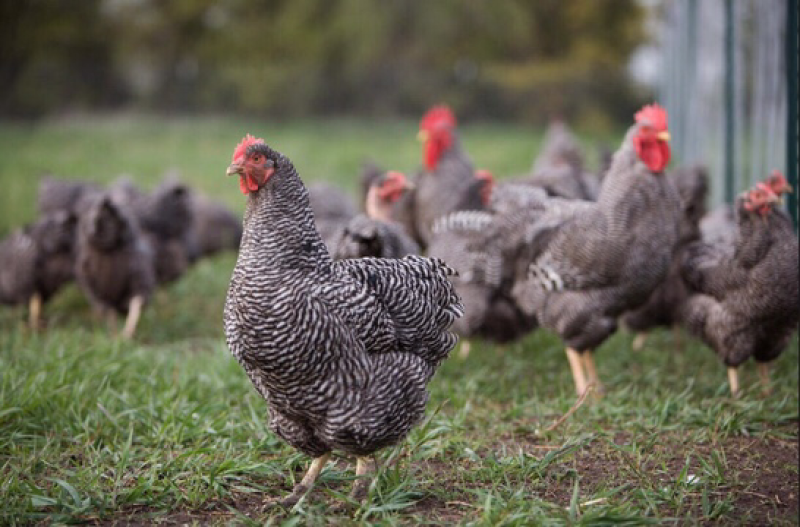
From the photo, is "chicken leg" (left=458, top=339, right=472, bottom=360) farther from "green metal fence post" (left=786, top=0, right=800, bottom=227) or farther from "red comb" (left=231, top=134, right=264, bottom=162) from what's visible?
"red comb" (left=231, top=134, right=264, bottom=162)

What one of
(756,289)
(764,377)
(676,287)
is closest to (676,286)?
(676,287)

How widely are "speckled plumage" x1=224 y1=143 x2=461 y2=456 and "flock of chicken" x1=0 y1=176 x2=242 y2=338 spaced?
3695 millimetres

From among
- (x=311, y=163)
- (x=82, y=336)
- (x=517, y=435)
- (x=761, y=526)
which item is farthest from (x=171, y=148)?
(x=761, y=526)

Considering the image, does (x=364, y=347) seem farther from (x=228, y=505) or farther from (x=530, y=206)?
(x=530, y=206)

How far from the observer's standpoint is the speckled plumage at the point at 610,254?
17.0 ft

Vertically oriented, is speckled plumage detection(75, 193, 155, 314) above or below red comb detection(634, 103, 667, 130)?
below

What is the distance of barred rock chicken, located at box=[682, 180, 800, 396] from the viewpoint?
196 inches

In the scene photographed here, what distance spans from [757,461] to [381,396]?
6.73 ft

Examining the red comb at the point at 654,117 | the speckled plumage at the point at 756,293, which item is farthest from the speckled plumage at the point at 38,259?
the speckled plumage at the point at 756,293

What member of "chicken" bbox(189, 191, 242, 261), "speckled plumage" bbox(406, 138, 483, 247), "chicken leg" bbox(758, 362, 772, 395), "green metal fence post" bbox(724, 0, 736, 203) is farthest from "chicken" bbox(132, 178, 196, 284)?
"green metal fence post" bbox(724, 0, 736, 203)

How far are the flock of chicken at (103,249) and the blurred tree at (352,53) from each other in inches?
638

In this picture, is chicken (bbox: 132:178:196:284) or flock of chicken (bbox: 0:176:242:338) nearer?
flock of chicken (bbox: 0:176:242:338)

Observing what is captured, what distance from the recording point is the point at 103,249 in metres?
6.91

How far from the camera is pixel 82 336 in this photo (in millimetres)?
6637
